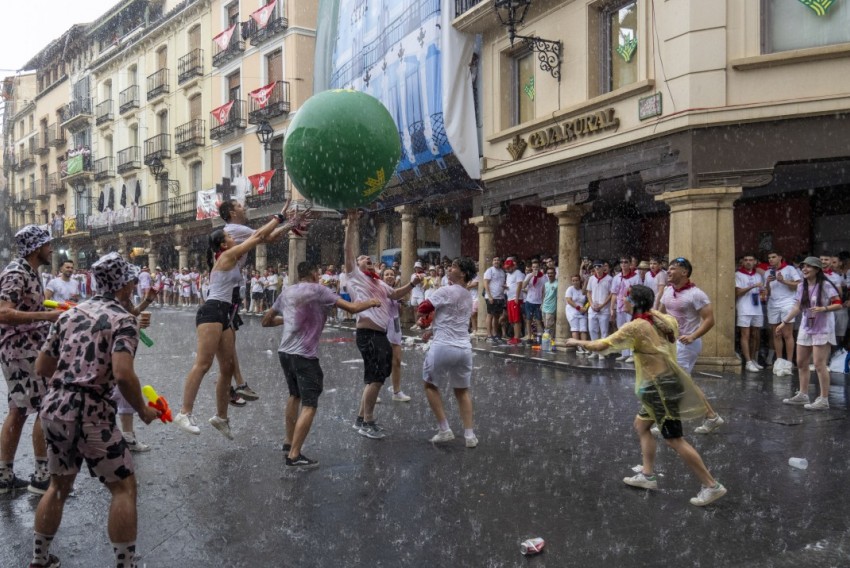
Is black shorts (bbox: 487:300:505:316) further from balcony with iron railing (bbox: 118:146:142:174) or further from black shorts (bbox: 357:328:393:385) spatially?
balcony with iron railing (bbox: 118:146:142:174)

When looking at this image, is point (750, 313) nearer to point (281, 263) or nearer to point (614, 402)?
point (614, 402)

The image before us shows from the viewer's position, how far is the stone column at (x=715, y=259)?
1068 cm

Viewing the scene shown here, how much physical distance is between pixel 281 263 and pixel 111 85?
57.4 ft

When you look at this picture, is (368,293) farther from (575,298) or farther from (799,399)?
(575,298)

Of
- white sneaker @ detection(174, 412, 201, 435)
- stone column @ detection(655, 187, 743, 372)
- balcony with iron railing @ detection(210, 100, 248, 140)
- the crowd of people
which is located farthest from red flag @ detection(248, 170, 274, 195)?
white sneaker @ detection(174, 412, 201, 435)

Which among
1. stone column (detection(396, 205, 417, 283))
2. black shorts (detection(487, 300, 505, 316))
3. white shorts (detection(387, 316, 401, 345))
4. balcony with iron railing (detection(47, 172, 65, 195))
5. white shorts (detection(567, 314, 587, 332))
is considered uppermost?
balcony with iron railing (detection(47, 172, 65, 195))

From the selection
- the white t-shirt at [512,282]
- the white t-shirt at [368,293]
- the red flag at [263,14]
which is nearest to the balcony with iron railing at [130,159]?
the red flag at [263,14]

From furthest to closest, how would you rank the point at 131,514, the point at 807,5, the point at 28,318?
the point at 807,5 < the point at 28,318 < the point at 131,514

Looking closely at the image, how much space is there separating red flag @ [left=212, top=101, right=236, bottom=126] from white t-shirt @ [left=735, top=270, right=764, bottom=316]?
2368cm

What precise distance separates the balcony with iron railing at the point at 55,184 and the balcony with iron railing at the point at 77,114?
4.13 metres

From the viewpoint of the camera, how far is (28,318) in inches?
180

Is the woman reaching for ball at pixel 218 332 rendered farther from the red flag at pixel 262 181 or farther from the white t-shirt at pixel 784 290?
the red flag at pixel 262 181

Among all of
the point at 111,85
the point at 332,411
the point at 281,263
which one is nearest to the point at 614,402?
the point at 332,411

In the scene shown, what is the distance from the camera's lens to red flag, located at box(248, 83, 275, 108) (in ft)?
88.6
